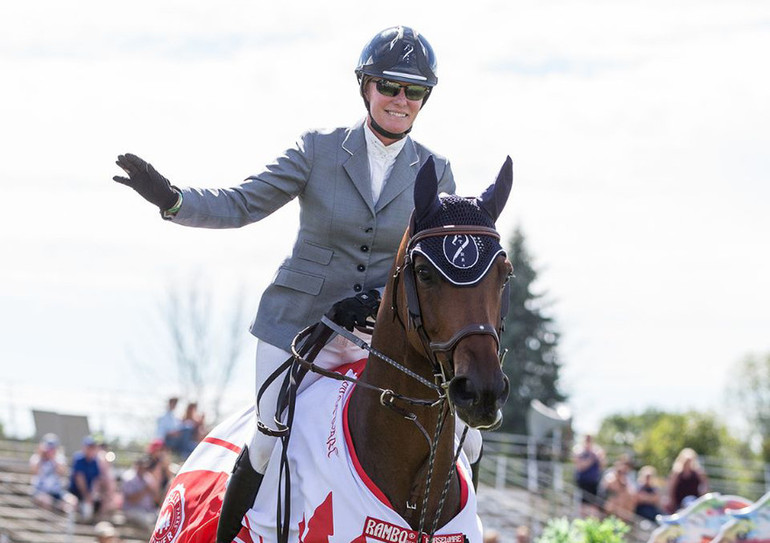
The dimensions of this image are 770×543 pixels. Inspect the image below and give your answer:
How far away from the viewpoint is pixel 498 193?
208 inches

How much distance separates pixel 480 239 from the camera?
16.3 ft

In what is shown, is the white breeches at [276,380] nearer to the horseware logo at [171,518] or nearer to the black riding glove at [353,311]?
the black riding glove at [353,311]

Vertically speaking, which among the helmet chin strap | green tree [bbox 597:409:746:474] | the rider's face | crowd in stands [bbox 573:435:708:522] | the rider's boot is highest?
the rider's face

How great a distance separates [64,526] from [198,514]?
11.2m

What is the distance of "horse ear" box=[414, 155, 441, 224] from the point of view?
202 inches

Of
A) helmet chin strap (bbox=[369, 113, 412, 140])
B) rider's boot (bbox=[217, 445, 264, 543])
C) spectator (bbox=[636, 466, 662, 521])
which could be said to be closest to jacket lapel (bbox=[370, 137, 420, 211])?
helmet chin strap (bbox=[369, 113, 412, 140])

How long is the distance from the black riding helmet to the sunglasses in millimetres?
39

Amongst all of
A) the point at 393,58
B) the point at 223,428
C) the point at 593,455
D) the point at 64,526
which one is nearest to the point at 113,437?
the point at 64,526

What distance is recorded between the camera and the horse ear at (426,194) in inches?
202

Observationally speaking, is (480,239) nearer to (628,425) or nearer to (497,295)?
(497,295)

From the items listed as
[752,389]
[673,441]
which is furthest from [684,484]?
[752,389]

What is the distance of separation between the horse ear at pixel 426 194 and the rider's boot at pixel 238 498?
1657mm

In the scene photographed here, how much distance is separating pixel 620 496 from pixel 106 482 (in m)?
8.10

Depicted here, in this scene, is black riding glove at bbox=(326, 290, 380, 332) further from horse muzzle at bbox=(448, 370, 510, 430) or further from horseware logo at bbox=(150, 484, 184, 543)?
horseware logo at bbox=(150, 484, 184, 543)
